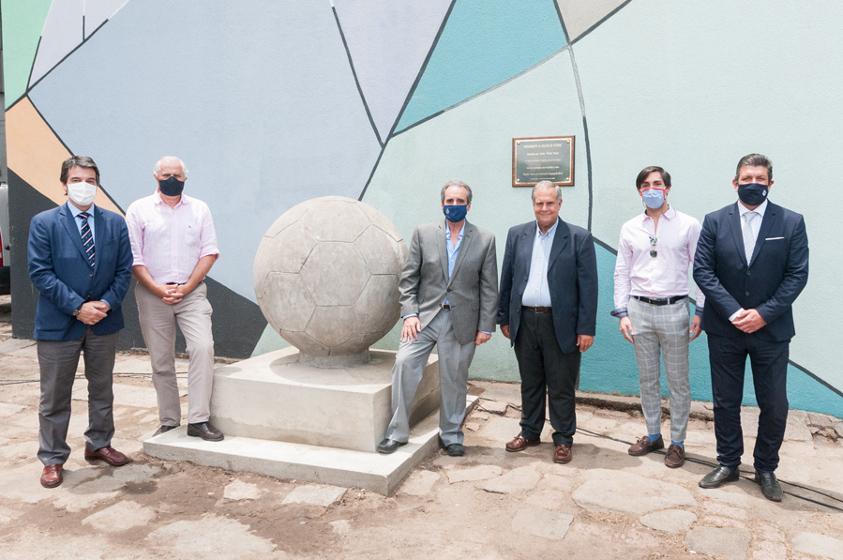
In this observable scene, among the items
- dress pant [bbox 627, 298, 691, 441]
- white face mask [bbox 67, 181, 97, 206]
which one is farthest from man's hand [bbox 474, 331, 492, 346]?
white face mask [bbox 67, 181, 97, 206]

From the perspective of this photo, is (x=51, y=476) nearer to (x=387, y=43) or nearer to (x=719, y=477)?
(x=719, y=477)

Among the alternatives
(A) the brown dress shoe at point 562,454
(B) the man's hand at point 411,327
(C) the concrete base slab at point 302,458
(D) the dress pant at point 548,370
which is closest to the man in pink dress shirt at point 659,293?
(D) the dress pant at point 548,370

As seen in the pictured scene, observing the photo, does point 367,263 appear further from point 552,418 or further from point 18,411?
point 18,411

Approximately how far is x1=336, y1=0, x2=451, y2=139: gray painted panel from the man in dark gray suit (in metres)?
2.73

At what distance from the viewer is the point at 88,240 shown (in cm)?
410

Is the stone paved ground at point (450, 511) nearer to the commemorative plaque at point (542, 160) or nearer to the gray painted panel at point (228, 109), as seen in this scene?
the commemorative plaque at point (542, 160)

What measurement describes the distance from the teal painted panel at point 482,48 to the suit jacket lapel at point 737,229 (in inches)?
108

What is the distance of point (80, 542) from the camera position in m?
3.31

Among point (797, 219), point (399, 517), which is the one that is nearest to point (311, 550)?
point (399, 517)

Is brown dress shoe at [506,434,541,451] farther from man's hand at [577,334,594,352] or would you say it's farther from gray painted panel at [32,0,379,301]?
gray painted panel at [32,0,379,301]

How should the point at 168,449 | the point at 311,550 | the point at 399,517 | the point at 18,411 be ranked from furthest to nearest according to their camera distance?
the point at 18,411 → the point at 168,449 → the point at 399,517 → the point at 311,550

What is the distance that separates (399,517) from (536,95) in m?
4.12

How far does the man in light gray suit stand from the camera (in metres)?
4.38

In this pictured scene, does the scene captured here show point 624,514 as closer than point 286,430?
Yes
